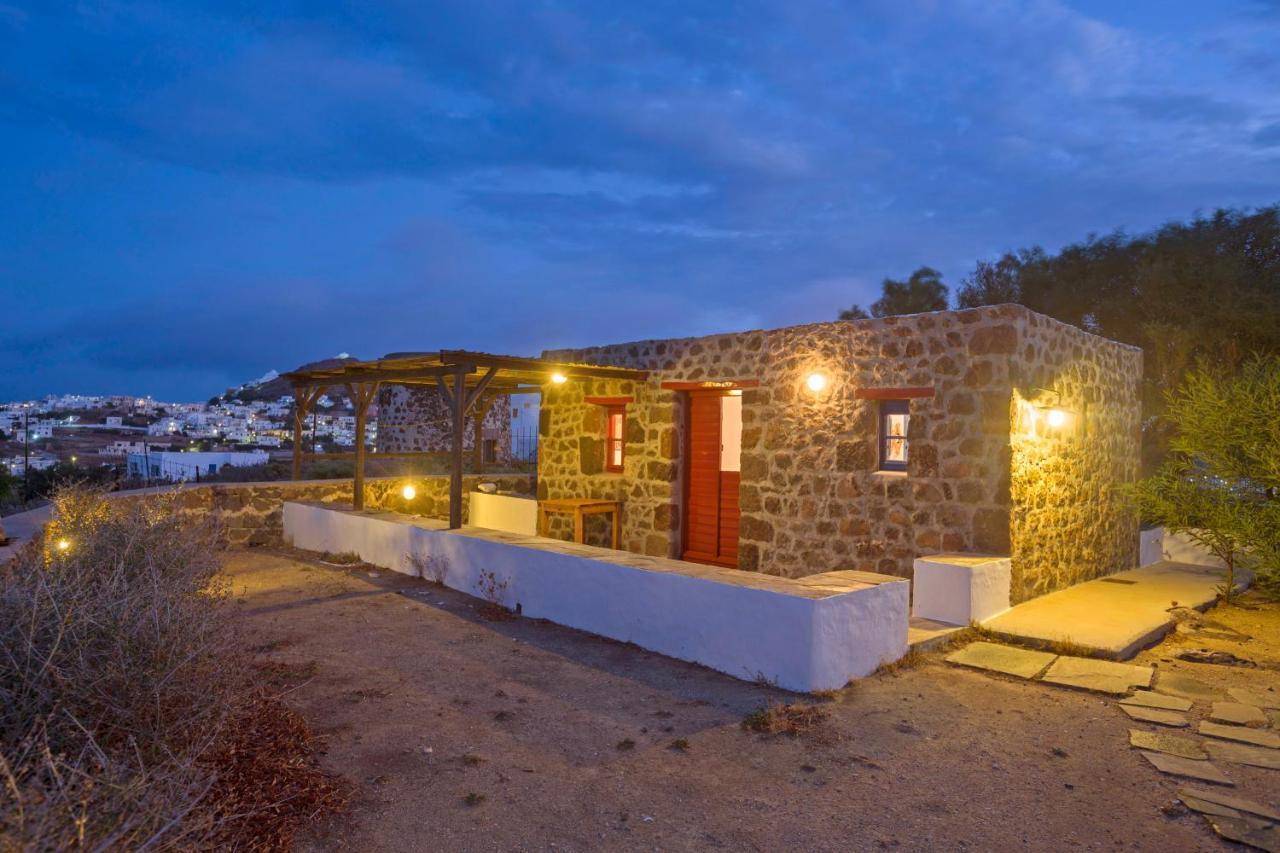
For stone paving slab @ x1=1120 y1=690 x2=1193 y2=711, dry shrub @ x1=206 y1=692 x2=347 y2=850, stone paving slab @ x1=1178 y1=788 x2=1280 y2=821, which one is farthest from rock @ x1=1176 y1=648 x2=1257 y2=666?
dry shrub @ x1=206 y1=692 x2=347 y2=850

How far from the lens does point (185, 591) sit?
12.5ft

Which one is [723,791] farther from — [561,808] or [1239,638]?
[1239,638]

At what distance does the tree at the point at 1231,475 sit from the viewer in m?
6.99

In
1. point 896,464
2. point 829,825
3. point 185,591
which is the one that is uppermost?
point 896,464

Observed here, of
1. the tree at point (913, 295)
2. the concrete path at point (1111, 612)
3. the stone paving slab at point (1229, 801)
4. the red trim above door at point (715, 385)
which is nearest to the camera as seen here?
the stone paving slab at point (1229, 801)

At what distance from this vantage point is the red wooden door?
9.29 metres

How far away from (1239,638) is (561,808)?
6.04m

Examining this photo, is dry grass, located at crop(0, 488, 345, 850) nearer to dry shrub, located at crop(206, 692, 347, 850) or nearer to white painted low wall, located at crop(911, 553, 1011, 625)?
dry shrub, located at crop(206, 692, 347, 850)

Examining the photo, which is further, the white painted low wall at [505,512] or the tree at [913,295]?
the tree at [913,295]

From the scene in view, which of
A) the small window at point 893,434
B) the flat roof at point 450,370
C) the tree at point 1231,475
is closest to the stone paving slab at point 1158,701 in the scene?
the small window at point 893,434

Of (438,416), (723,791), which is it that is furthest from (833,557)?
(438,416)

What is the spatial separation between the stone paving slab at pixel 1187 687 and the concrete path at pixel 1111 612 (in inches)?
14.9

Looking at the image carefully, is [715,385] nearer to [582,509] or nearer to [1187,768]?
[582,509]

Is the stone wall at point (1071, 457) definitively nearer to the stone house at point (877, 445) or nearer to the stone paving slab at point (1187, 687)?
the stone house at point (877, 445)
